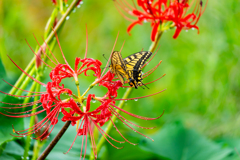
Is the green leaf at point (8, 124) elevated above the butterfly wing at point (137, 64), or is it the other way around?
the butterfly wing at point (137, 64)

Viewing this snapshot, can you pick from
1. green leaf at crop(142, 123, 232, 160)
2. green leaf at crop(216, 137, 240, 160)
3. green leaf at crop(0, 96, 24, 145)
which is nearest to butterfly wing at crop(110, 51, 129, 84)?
green leaf at crop(0, 96, 24, 145)

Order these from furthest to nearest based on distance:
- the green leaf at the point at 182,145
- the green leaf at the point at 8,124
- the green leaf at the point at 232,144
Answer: the green leaf at the point at 182,145
the green leaf at the point at 232,144
the green leaf at the point at 8,124

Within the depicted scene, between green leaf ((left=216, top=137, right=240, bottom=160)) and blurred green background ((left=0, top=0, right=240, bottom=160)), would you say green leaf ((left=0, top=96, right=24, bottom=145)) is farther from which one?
green leaf ((left=216, top=137, right=240, bottom=160))

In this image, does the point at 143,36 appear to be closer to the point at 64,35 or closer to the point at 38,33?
the point at 64,35

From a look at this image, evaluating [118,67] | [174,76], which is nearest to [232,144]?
[174,76]

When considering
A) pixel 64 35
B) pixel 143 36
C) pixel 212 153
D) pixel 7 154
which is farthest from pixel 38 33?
pixel 212 153

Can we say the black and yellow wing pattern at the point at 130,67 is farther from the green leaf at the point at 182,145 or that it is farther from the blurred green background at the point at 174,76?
the green leaf at the point at 182,145

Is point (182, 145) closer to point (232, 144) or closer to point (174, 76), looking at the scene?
point (232, 144)

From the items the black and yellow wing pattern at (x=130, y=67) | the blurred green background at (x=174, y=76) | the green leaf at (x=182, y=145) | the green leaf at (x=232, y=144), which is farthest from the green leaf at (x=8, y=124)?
the green leaf at (x=232, y=144)
